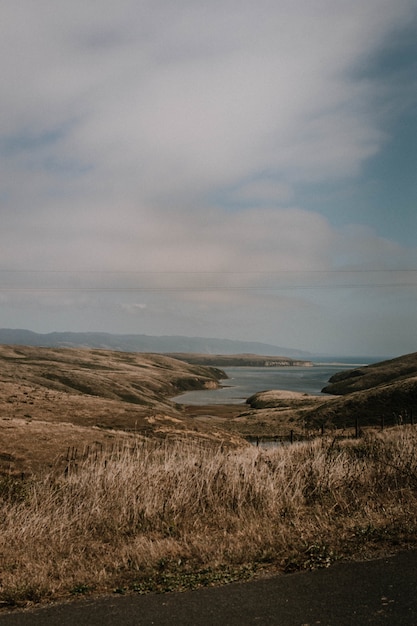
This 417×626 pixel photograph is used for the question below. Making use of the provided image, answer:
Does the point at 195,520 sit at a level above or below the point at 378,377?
above

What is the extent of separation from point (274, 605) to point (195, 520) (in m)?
4.85

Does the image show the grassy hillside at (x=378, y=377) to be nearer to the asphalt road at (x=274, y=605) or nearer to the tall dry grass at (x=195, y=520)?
the tall dry grass at (x=195, y=520)

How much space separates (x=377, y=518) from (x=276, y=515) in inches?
95.3

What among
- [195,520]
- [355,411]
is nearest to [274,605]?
Answer: [195,520]

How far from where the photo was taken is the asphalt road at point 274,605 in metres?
6.55

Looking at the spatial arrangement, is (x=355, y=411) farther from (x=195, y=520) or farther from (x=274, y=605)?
(x=274, y=605)

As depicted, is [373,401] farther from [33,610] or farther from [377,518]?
[33,610]

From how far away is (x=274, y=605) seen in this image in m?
6.99

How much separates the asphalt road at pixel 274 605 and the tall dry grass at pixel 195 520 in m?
0.55

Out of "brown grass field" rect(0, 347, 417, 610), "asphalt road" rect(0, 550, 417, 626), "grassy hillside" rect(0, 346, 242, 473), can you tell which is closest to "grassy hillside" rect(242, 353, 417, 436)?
"grassy hillside" rect(0, 346, 242, 473)

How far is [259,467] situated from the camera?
50.2ft

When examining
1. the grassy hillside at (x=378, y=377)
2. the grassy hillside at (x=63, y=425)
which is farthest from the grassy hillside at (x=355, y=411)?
the grassy hillside at (x=378, y=377)

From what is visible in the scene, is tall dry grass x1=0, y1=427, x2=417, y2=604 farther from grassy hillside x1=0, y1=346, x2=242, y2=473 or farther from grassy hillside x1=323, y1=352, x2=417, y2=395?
grassy hillside x1=323, y1=352, x2=417, y2=395

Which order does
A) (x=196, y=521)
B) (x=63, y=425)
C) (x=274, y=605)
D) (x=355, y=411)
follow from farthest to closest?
(x=355, y=411)
(x=63, y=425)
(x=196, y=521)
(x=274, y=605)
